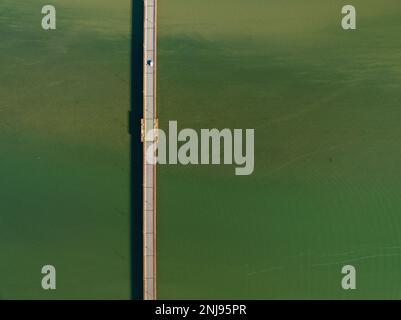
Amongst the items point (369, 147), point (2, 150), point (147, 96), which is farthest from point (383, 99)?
point (2, 150)

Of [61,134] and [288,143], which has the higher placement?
[61,134]

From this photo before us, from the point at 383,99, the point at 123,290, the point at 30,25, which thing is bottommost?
the point at 123,290

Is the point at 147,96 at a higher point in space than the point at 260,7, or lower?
lower

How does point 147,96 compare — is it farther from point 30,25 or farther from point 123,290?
point 123,290
